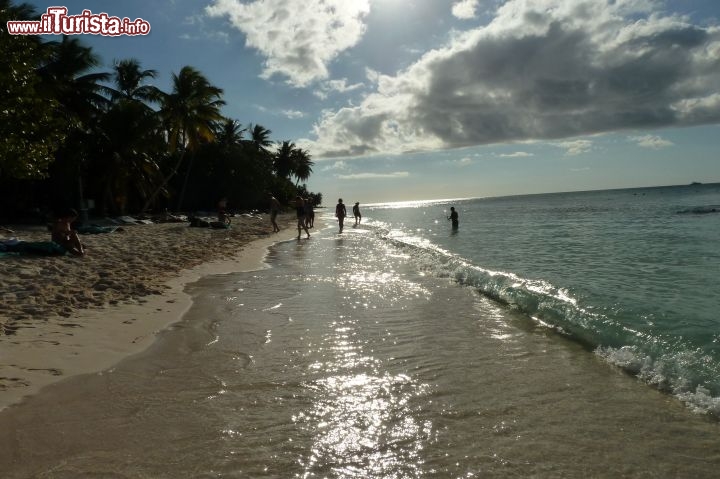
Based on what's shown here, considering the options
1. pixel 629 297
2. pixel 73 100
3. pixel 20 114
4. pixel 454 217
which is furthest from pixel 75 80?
pixel 629 297

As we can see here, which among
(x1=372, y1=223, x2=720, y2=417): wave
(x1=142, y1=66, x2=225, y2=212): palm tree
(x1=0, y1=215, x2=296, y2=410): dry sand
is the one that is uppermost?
(x1=142, y1=66, x2=225, y2=212): palm tree

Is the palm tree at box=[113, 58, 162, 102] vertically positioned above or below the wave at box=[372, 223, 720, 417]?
above

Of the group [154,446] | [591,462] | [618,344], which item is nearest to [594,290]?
[618,344]

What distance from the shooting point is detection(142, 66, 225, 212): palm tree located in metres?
29.7

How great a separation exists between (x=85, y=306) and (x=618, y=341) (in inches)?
266

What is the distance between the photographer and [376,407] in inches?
136

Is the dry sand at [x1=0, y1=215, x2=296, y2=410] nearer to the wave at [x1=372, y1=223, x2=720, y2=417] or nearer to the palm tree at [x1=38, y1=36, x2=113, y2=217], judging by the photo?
the wave at [x1=372, y1=223, x2=720, y2=417]

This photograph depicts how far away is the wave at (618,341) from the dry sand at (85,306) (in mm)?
5008

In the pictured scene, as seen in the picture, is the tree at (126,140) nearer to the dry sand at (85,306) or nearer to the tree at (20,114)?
the tree at (20,114)

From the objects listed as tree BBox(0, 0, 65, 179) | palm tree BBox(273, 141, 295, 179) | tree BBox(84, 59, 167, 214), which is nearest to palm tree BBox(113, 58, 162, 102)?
tree BBox(84, 59, 167, 214)

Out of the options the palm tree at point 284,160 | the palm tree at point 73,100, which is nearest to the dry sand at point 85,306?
the palm tree at point 73,100

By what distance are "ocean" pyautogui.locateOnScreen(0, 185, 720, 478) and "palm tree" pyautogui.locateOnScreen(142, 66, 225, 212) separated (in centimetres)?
2536

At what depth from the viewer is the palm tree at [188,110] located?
29.7m

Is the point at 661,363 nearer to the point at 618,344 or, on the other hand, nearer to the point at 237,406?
the point at 618,344
